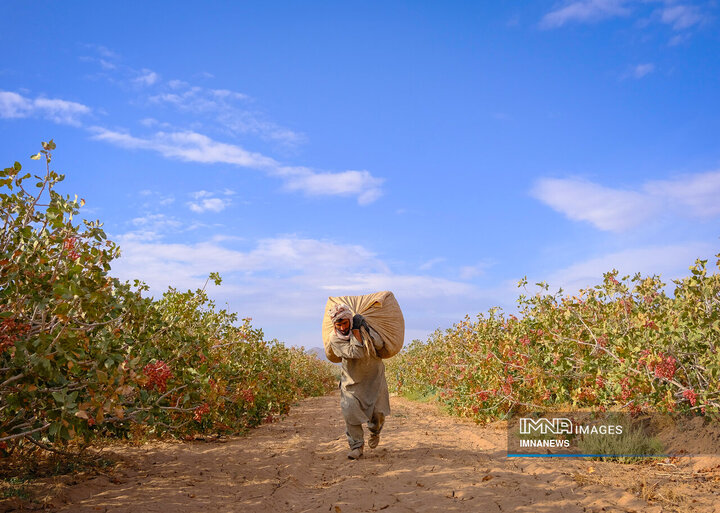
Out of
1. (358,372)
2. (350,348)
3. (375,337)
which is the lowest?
(358,372)

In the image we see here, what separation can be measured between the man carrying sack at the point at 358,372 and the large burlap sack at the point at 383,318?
0.10m

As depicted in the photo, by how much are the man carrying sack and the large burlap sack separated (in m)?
0.10

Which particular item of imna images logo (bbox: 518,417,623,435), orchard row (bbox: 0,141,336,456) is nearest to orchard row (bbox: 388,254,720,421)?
imna images logo (bbox: 518,417,623,435)

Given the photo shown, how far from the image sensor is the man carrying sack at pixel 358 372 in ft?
22.7

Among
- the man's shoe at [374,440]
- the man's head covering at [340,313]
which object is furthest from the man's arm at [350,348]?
the man's shoe at [374,440]

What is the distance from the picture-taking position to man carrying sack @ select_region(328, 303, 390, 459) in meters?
6.91

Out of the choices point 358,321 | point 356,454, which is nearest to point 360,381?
point 358,321

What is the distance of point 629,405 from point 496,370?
313 cm

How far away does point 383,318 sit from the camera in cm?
717

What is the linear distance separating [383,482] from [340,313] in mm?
2143

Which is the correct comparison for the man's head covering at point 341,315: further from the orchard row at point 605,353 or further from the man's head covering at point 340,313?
the orchard row at point 605,353

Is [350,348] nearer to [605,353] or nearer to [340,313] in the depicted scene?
[340,313]

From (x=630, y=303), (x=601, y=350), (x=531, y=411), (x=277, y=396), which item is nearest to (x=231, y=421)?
(x=277, y=396)

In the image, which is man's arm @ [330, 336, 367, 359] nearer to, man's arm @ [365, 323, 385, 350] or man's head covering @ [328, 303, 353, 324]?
man's arm @ [365, 323, 385, 350]
